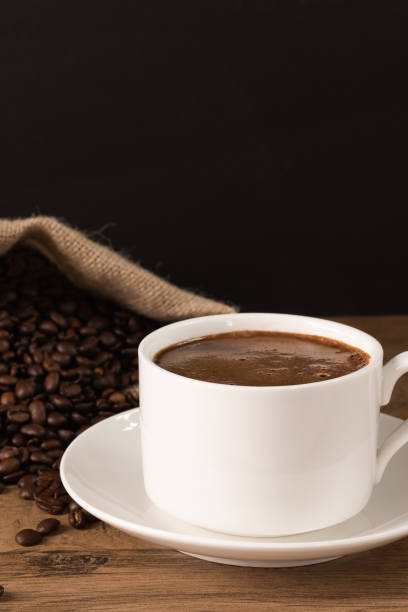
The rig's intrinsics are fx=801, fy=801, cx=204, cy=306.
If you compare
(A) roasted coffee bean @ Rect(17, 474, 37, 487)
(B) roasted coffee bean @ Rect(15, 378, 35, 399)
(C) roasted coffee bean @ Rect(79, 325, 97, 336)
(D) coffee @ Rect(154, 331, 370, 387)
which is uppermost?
(D) coffee @ Rect(154, 331, 370, 387)

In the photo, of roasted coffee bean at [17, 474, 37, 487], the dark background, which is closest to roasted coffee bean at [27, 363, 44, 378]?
roasted coffee bean at [17, 474, 37, 487]

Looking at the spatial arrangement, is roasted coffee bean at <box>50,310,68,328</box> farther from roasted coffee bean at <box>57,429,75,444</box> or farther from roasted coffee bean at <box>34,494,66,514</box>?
roasted coffee bean at <box>34,494,66,514</box>

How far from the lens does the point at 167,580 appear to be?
1.08 meters

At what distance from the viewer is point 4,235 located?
1632 millimetres

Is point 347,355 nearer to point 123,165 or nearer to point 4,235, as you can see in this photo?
point 4,235

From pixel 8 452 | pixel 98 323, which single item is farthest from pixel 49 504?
pixel 98 323

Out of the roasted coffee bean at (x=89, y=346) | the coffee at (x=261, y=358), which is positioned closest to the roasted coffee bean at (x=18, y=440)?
the roasted coffee bean at (x=89, y=346)

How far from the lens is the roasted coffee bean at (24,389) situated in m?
1.51

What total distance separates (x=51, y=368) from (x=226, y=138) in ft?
3.41

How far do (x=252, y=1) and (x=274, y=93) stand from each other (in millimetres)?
255

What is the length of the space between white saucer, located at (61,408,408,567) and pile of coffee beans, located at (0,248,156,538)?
3.8 inches

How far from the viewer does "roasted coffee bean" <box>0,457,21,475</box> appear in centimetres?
139

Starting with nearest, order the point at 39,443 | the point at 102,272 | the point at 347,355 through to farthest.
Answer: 1. the point at 347,355
2. the point at 39,443
3. the point at 102,272

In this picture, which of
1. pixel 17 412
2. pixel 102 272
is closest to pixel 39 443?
pixel 17 412
